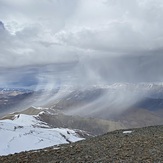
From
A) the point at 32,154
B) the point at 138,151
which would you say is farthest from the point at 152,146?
the point at 32,154

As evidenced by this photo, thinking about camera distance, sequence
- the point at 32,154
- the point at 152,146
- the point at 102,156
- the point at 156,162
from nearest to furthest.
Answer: the point at 156,162, the point at 102,156, the point at 152,146, the point at 32,154

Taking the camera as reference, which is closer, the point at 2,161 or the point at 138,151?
the point at 138,151

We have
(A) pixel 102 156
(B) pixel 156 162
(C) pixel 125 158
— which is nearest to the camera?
(B) pixel 156 162

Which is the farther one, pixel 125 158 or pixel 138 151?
pixel 138 151

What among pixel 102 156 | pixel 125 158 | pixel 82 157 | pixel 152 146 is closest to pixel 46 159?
pixel 82 157

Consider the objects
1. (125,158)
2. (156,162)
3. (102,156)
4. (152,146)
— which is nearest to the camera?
(156,162)

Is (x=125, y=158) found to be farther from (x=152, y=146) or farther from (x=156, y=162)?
(x=152, y=146)

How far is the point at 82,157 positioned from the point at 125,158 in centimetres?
319

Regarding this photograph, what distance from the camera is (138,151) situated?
69.5ft

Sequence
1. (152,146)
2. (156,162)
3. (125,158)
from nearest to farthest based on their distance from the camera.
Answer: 1. (156,162)
2. (125,158)
3. (152,146)

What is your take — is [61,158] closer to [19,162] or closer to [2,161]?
[19,162]

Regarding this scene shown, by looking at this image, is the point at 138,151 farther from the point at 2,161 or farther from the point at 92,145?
the point at 2,161

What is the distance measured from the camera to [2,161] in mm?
22969

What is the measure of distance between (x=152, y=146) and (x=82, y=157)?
17.5 feet
